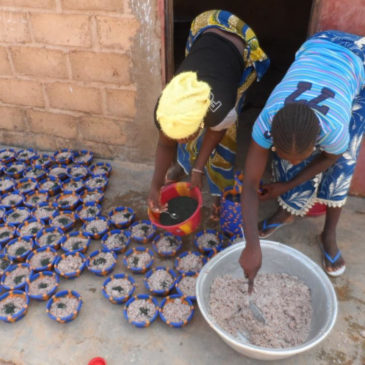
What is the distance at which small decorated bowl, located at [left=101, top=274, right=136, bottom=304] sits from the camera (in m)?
2.00

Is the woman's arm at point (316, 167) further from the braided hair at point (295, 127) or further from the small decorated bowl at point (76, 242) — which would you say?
the small decorated bowl at point (76, 242)

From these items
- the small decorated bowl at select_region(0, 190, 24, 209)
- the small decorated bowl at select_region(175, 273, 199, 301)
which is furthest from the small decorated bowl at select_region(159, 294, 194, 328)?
the small decorated bowl at select_region(0, 190, 24, 209)

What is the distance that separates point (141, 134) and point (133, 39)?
72cm

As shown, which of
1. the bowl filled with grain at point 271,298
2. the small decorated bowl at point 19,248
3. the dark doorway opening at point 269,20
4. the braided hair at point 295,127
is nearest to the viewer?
the braided hair at point 295,127

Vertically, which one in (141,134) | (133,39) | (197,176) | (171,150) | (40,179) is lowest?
(40,179)

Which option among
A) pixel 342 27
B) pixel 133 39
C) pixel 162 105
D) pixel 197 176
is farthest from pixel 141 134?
pixel 342 27

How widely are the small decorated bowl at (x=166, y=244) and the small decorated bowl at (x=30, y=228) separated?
788 mm

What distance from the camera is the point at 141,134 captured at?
2.94 m

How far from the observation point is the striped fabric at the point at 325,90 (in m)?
1.55

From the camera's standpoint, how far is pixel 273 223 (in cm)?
241

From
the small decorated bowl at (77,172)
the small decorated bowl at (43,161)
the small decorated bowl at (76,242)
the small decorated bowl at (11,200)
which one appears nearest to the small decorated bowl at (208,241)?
the small decorated bowl at (76,242)

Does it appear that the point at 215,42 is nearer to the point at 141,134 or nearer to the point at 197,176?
the point at 197,176

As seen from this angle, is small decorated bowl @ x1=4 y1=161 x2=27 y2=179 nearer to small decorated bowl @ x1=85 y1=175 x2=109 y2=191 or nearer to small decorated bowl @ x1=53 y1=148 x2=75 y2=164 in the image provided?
small decorated bowl @ x1=53 y1=148 x2=75 y2=164

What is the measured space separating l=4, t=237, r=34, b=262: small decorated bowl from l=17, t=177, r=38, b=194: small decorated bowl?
508mm
